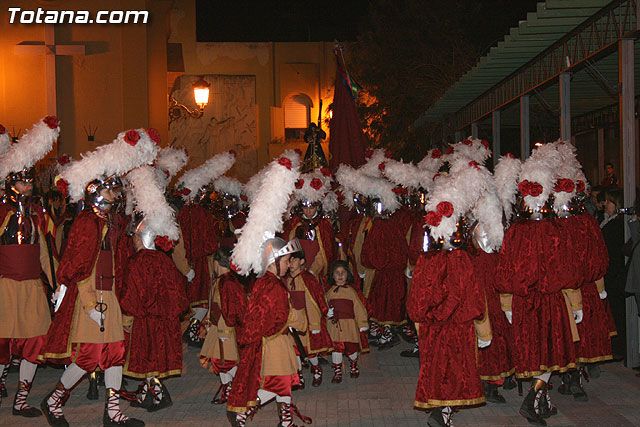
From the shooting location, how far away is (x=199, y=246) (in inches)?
414

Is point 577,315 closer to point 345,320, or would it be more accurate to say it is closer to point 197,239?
point 345,320

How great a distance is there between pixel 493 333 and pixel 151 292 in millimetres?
3382

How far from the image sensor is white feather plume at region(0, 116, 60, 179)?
713 centimetres

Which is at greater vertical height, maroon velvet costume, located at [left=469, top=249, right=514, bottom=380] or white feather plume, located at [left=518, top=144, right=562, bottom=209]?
white feather plume, located at [left=518, top=144, right=562, bottom=209]

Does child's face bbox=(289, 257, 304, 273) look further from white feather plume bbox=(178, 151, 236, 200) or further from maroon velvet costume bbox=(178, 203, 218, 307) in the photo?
white feather plume bbox=(178, 151, 236, 200)

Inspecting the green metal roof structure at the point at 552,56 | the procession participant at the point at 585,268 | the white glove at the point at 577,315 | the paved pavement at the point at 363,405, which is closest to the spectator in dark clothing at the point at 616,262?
the paved pavement at the point at 363,405

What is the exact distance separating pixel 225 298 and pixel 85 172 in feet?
5.59

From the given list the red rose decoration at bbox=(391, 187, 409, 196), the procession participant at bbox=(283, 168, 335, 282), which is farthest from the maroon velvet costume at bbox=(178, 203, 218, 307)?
the red rose decoration at bbox=(391, 187, 409, 196)

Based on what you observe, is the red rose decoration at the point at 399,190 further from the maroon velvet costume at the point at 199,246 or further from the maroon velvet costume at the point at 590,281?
the maroon velvet costume at the point at 590,281

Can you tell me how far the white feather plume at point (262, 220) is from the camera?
220 inches

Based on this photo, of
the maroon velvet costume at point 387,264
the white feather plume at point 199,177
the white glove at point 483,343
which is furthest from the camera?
the white feather plume at point 199,177

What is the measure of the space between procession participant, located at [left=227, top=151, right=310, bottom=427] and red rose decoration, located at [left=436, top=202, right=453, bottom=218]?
4.06ft

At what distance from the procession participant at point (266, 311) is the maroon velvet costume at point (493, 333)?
6.79ft

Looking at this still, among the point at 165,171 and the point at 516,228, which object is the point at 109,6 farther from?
the point at 516,228
